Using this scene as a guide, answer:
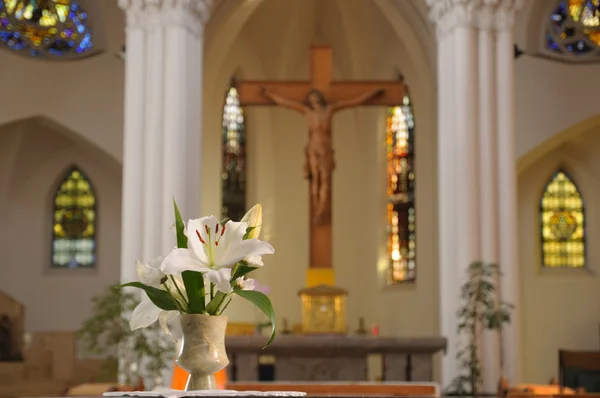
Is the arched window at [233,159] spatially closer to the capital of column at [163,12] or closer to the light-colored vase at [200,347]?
the capital of column at [163,12]

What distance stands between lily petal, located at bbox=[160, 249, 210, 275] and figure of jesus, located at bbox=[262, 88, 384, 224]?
11.4 metres

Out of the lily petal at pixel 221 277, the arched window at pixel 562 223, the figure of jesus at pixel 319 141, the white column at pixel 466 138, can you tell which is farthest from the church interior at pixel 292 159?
the lily petal at pixel 221 277

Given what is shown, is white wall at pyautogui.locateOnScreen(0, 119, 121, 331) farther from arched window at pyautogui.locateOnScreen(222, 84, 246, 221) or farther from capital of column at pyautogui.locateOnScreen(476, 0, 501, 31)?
capital of column at pyautogui.locateOnScreen(476, 0, 501, 31)

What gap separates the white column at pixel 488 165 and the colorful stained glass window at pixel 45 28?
7364 mm

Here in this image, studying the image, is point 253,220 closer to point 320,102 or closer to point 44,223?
point 320,102

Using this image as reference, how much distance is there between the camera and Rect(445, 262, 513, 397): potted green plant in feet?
41.3

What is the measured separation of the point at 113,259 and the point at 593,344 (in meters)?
8.53

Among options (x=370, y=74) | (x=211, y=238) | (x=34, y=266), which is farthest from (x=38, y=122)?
(x=211, y=238)

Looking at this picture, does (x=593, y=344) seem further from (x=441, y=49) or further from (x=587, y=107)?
(x=441, y=49)

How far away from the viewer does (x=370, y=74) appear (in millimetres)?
20297

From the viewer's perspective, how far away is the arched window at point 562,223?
19328 mm

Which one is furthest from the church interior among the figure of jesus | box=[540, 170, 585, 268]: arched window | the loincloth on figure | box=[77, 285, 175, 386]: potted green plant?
box=[77, 285, 175, 386]: potted green plant

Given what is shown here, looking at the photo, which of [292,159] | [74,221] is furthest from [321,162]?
[74,221]

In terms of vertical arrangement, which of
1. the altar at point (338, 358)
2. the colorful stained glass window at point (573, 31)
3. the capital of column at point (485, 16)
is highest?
the colorful stained glass window at point (573, 31)
